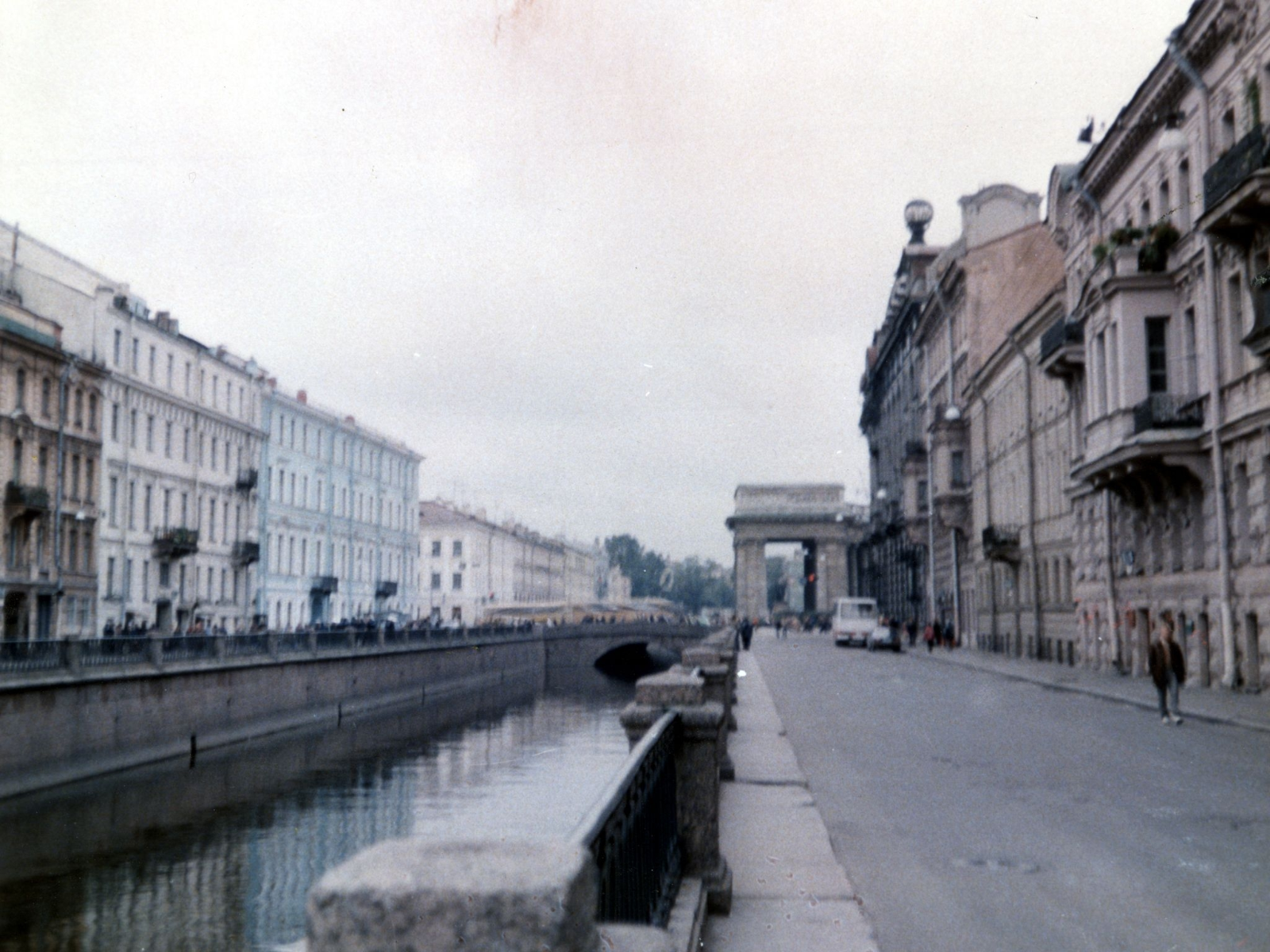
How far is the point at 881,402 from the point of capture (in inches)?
3858

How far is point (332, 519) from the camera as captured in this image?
2938 inches

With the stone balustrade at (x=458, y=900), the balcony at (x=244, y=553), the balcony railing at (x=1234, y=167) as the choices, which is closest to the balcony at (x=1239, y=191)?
the balcony railing at (x=1234, y=167)

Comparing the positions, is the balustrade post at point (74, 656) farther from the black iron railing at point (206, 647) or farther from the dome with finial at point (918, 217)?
the dome with finial at point (918, 217)

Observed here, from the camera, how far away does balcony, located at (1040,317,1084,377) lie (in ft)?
122

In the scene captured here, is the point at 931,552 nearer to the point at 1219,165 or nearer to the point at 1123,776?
the point at 1219,165

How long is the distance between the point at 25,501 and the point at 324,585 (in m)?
29.8

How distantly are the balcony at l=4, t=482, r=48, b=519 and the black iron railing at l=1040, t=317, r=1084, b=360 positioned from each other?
30.7m

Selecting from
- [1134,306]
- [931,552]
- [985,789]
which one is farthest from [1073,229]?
[985,789]

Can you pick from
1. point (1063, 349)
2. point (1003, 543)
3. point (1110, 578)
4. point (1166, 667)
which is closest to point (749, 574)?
point (1003, 543)

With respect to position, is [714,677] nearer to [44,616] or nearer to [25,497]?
[25,497]

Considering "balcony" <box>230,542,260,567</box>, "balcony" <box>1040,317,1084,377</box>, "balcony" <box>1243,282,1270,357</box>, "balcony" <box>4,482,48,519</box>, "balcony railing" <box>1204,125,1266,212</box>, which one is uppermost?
"balcony railing" <box>1204,125,1266,212</box>

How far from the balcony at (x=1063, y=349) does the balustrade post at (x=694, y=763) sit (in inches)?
1253

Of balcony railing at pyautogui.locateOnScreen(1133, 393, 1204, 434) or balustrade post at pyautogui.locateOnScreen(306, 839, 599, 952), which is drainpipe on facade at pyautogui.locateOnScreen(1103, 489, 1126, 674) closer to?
balcony railing at pyautogui.locateOnScreen(1133, 393, 1204, 434)

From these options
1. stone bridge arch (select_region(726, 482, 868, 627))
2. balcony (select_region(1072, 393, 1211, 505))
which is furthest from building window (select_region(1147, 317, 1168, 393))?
stone bridge arch (select_region(726, 482, 868, 627))
